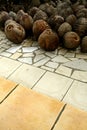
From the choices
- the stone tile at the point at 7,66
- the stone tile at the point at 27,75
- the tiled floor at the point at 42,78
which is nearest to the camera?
the tiled floor at the point at 42,78

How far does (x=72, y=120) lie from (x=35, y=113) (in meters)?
0.26

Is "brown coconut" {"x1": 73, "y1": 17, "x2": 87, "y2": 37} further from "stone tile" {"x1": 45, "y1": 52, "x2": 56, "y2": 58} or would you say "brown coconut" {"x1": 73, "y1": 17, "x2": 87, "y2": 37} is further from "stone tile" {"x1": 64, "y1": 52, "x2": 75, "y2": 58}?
"stone tile" {"x1": 45, "y1": 52, "x2": 56, "y2": 58}

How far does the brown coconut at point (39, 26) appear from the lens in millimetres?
2211

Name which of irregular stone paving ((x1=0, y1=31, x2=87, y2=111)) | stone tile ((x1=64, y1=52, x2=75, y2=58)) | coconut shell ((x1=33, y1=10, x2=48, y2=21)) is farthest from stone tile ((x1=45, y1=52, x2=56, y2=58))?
coconut shell ((x1=33, y1=10, x2=48, y2=21))

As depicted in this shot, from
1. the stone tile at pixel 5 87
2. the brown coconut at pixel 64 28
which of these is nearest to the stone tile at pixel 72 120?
the stone tile at pixel 5 87

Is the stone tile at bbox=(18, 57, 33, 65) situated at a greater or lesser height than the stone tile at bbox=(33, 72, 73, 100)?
greater

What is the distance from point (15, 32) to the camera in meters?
2.21

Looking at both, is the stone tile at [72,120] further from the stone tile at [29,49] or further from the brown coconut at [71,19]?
the brown coconut at [71,19]

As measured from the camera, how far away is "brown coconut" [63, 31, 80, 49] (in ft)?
6.80

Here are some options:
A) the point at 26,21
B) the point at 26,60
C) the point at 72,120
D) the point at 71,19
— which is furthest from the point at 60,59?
the point at 72,120

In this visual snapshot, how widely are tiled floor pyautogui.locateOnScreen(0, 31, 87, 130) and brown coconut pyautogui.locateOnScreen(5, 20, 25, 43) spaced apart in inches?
2.7

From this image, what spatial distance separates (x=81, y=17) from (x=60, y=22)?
251 millimetres

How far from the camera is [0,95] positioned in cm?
158

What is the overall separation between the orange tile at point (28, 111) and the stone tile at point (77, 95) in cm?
10
